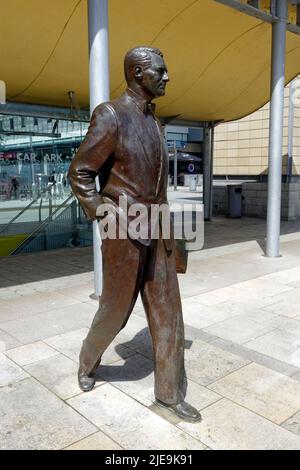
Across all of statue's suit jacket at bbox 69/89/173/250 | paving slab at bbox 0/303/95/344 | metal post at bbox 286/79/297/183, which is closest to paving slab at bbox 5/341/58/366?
paving slab at bbox 0/303/95/344

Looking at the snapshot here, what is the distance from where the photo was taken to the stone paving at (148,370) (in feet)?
9.16

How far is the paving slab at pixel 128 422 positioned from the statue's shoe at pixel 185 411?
0.11 meters

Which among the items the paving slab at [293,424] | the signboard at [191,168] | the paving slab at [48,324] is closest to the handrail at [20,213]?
the paving slab at [48,324]

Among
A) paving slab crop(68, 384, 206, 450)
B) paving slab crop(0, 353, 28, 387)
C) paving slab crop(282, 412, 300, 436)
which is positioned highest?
paving slab crop(0, 353, 28, 387)

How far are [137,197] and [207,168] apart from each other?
10.6 meters

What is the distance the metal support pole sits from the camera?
1301cm

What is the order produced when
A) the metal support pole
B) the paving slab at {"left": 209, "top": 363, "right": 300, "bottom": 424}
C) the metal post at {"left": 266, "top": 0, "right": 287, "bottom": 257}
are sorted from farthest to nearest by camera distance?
the metal support pole < the metal post at {"left": 266, "top": 0, "right": 287, "bottom": 257} < the paving slab at {"left": 209, "top": 363, "right": 300, "bottom": 424}

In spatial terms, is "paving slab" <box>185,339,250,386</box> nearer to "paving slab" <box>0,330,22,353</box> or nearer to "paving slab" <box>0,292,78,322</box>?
"paving slab" <box>0,330,22,353</box>

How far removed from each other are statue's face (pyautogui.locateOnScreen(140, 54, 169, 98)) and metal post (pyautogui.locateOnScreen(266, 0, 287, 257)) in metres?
5.51

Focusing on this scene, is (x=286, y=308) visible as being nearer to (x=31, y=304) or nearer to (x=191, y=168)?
(x=31, y=304)

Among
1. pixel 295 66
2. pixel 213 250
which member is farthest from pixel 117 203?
pixel 295 66

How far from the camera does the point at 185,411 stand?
2957mm

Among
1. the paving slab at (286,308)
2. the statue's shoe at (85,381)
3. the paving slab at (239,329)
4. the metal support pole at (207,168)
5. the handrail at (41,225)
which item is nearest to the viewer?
the statue's shoe at (85,381)

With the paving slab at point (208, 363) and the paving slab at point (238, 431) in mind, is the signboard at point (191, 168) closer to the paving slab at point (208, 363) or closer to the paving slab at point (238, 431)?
the paving slab at point (208, 363)
